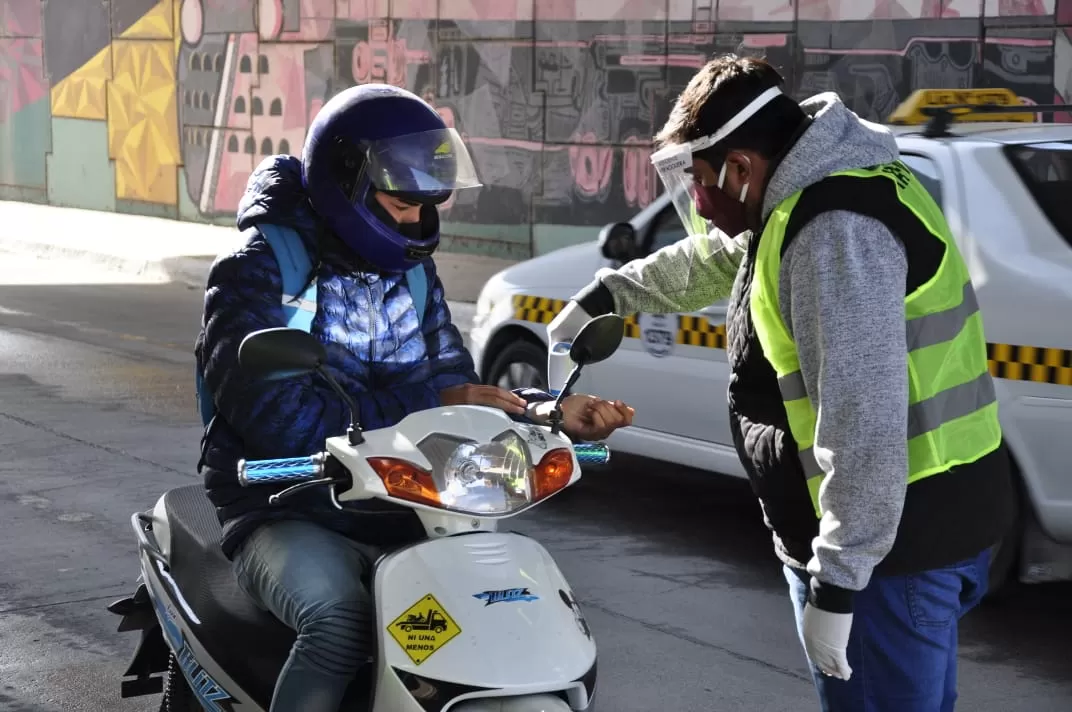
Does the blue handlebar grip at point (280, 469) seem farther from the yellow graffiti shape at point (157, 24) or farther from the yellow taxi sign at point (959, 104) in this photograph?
the yellow graffiti shape at point (157, 24)

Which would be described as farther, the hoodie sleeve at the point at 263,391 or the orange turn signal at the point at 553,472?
the hoodie sleeve at the point at 263,391

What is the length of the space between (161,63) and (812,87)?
12181mm

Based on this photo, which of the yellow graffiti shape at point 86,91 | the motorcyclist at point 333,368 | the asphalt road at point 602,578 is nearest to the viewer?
the motorcyclist at point 333,368

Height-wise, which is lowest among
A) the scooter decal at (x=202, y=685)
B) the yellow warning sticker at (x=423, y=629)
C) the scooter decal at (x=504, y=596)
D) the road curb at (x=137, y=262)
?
the road curb at (x=137, y=262)

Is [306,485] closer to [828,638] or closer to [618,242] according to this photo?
[828,638]

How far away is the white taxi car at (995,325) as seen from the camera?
5828mm

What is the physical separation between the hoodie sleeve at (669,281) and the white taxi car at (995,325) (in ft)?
7.44

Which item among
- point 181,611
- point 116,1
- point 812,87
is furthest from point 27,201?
point 181,611

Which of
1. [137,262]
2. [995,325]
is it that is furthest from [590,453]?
[137,262]

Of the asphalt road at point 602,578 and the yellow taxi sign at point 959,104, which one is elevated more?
the yellow taxi sign at point 959,104

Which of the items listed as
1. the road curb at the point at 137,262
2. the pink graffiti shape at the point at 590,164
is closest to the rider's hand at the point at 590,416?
the pink graffiti shape at the point at 590,164

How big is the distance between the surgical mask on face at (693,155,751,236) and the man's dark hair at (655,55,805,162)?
2.8 inches

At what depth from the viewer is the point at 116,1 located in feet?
80.8

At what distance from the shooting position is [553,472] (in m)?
3.35
